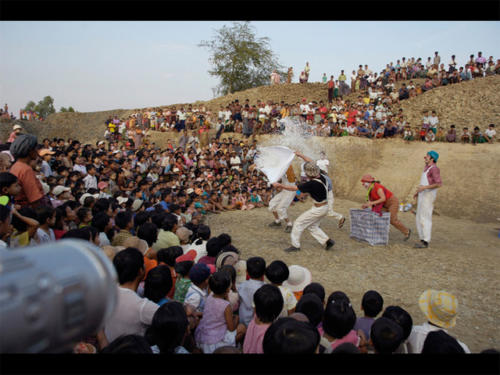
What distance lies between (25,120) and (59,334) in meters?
31.6

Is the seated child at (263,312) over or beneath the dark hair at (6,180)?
beneath

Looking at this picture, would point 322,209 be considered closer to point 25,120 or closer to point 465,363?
point 465,363

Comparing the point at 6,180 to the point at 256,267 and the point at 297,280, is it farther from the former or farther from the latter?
the point at 297,280

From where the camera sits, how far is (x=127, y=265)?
2797 mm

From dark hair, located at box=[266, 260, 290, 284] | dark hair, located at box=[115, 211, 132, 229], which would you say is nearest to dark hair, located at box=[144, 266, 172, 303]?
dark hair, located at box=[266, 260, 290, 284]

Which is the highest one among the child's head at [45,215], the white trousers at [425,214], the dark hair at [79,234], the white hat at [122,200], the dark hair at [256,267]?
the child's head at [45,215]

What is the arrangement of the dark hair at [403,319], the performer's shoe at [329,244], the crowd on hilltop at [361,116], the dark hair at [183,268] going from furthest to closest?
the crowd on hilltop at [361,116] < the performer's shoe at [329,244] < the dark hair at [183,268] < the dark hair at [403,319]

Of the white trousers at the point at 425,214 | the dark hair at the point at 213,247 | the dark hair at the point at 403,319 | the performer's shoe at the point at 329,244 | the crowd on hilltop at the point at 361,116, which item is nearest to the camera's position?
the dark hair at the point at 403,319

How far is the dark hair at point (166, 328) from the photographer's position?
2.38m

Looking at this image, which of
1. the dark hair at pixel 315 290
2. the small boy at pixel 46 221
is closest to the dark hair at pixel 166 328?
the dark hair at pixel 315 290

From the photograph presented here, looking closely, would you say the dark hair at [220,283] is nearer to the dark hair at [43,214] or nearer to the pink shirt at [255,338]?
the pink shirt at [255,338]

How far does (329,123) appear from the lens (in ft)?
55.5

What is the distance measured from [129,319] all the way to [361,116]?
16525mm

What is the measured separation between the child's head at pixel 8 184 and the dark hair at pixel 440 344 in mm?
4323
